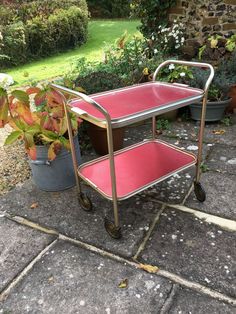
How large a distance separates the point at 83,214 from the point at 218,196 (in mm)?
1108

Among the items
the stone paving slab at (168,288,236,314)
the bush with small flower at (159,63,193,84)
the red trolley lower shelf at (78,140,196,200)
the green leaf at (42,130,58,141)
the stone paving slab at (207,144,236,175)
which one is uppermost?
the green leaf at (42,130,58,141)

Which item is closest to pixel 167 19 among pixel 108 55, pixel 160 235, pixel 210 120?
pixel 108 55

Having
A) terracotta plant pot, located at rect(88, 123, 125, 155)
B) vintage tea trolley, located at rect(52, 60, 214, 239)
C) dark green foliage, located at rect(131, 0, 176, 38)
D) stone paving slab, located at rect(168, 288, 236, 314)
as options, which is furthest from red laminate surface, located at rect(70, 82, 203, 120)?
dark green foliage, located at rect(131, 0, 176, 38)

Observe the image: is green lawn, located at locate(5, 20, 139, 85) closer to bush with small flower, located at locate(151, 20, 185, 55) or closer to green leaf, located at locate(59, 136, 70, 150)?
bush with small flower, located at locate(151, 20, 185, 55)

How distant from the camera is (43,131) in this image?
2609mm

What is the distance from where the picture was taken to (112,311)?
181 cm

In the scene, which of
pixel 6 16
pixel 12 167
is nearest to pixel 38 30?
pixel 6 16

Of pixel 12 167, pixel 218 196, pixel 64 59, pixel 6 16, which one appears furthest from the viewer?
pixel 6 16

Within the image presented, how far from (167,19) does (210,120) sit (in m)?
2.18

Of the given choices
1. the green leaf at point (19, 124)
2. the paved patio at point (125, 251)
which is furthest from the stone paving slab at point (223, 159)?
the green leaf at point (19, 124)

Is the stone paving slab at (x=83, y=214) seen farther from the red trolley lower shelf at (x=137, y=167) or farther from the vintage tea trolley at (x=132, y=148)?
the red trolley lower shelf at (x=137, y=167)

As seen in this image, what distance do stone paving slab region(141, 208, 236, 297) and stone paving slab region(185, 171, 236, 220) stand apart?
0.17 metres

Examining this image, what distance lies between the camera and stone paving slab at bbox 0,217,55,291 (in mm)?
2125

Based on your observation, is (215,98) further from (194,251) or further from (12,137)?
(12,137)
